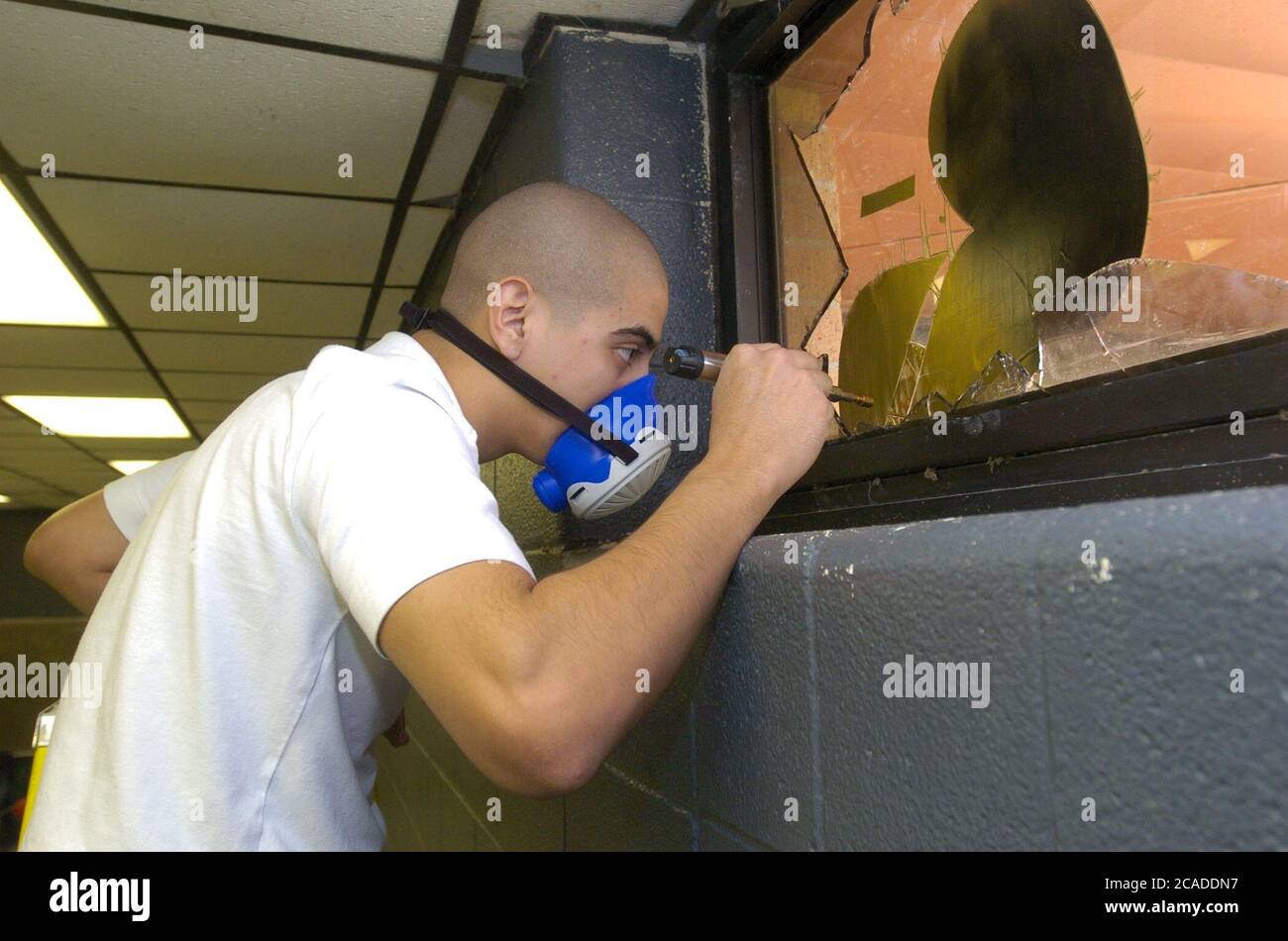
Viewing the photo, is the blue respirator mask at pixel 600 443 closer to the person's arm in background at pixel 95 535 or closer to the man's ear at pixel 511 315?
the man's ear at pixel 511 315

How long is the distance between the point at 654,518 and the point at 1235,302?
1.63ft

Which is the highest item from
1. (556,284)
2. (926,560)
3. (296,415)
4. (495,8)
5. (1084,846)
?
(495,8)

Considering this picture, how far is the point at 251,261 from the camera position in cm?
256

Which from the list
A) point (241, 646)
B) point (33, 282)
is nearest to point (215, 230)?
point (33, 282)

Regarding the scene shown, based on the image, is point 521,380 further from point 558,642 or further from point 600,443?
point 558,642

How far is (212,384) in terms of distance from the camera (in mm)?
4059

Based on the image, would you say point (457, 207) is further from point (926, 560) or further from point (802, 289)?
point (926, 560)

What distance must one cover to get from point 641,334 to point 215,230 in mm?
1667

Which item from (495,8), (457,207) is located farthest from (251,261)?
(495,8)

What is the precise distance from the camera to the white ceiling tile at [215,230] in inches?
83.5
